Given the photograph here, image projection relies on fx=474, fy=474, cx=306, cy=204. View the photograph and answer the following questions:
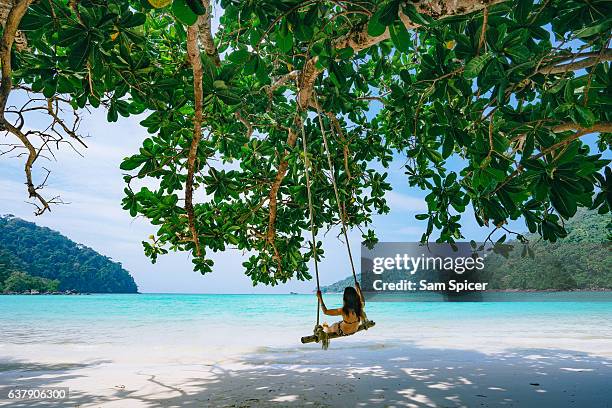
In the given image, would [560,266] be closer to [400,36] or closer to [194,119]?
[194,119]

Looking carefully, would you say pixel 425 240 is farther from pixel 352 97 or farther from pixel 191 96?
pixel 191 96

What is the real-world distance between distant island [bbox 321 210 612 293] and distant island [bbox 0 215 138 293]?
3707cm

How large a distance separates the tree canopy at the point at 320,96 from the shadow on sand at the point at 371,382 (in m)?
1.56

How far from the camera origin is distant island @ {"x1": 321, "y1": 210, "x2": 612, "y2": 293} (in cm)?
3966

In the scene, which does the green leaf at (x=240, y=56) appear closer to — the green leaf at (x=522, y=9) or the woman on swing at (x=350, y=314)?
the green leaf at (x=522, y=9)

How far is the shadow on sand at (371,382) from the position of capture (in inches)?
195

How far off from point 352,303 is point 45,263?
60.9m

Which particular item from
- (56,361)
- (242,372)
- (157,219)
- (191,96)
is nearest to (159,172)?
(157,219)

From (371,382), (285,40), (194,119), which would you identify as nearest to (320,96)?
(194,119)

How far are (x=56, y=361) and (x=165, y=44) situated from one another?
856 centimetres

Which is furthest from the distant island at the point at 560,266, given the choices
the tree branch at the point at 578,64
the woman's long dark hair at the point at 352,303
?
the tree branch at the point at 578,64

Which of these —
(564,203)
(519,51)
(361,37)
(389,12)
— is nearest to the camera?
(389,12)

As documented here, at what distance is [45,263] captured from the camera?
56.0 metres

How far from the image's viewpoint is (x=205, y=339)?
1648 cm
